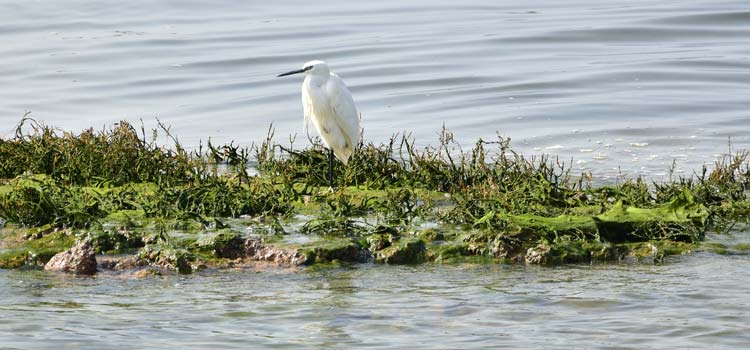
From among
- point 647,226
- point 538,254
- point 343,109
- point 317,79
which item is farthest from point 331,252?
point 317,79

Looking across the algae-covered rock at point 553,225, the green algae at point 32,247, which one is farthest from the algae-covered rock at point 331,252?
the green algae at point 32,247

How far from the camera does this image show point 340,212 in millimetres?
7445

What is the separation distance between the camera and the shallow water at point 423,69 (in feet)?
43.5

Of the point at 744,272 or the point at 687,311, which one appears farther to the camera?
the point at 744,272

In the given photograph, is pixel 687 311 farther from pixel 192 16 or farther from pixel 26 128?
pixel 192 16

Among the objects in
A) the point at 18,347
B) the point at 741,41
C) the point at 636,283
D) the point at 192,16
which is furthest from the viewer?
the point at 192,16

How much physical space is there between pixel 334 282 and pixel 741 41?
15.8 meters

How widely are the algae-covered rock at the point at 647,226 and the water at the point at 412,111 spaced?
0.92 ft

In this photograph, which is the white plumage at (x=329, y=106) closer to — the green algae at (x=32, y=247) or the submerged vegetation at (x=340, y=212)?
the submerged vegetation at (x=340, y=212)

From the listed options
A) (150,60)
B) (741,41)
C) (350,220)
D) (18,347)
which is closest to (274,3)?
(150,60)

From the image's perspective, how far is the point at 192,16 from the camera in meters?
27.7

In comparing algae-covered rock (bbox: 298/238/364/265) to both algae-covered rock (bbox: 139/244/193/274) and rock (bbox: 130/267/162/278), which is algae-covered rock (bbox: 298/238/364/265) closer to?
algae-covered rock (bbox: 139/244/193/274)

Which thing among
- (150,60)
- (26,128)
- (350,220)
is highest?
(150,60)

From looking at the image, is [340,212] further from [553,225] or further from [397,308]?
[397,308]
